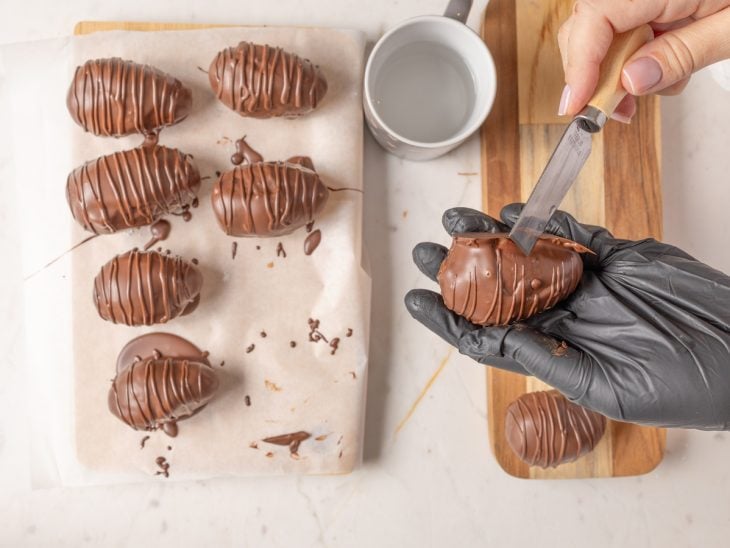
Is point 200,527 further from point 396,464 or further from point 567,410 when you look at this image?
point 567,410

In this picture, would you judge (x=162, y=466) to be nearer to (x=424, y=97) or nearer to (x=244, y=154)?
(x=244, y=154)

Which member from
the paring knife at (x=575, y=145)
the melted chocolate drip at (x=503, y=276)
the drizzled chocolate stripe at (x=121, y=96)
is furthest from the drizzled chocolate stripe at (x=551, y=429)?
the drizzled chocolate stripe at (x=121, y=96)

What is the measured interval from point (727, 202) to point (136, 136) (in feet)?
5.25

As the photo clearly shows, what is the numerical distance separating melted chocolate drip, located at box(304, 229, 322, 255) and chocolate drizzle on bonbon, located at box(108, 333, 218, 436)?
38cm

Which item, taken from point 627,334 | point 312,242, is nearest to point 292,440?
point 312,242

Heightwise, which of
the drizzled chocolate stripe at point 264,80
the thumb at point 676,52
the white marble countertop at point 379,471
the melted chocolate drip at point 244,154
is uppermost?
the drizzled chocolate stripe at point 264,80

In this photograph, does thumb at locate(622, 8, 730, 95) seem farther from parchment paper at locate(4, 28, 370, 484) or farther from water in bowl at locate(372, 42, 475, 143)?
parchment paper at locate(4, 28, 370, 484)

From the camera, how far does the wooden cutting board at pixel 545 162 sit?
1.64 metres

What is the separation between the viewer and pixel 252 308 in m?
1.63

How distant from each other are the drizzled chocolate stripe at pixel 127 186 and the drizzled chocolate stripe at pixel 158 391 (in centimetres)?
35

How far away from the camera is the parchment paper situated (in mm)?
1628

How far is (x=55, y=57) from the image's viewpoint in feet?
5.42

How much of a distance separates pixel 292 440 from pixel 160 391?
0.35 meters

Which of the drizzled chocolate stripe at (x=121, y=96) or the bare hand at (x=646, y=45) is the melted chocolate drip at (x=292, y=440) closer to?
the drizzled chocolate stripe at (x=121, y=96)
